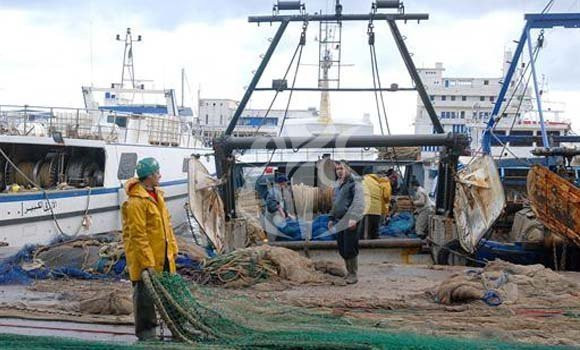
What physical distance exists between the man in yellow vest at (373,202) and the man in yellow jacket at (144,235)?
602 cm

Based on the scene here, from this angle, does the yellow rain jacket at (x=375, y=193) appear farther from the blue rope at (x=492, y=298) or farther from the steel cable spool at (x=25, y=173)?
the steel cable spool at (x=25, y=173)

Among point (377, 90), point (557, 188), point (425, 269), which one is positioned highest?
point (377, 90)

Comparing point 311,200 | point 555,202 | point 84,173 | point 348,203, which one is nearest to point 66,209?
point 84,173

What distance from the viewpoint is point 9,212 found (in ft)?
43.6

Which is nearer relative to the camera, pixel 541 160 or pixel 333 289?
pixel 333 289

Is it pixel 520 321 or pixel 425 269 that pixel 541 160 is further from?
pixel 520 321

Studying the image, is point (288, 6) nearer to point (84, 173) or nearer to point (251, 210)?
point (251, 210)

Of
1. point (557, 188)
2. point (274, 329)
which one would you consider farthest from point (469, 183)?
point (274, 329)

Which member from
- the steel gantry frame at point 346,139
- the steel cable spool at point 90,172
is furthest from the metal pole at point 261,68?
the steel cable spool at point 90,172

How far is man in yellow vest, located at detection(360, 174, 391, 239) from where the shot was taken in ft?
35.2

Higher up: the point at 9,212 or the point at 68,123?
the point at 68,123

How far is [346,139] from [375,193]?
7.07 ft

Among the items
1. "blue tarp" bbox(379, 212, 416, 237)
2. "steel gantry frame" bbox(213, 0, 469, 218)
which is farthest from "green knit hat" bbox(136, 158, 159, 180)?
"blue tarp" bbox(379, 212, 416, 237)

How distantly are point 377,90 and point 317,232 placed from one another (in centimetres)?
328
